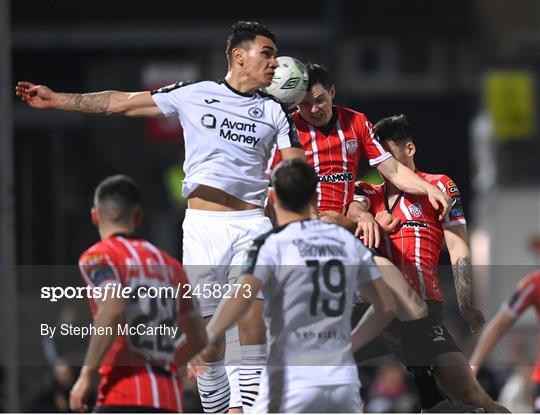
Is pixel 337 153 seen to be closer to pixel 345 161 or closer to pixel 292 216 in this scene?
pixel 345 161

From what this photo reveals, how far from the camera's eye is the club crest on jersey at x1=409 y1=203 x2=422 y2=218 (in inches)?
476

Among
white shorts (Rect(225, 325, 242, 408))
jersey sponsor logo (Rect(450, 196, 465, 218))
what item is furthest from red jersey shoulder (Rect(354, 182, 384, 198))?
white shorts (Rect(225, 325, 242, 408))

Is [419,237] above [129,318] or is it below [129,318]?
above

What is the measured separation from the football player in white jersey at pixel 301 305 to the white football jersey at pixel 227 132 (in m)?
1.78

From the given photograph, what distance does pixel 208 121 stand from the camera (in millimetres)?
11344

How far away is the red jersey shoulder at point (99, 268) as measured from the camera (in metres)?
9.26

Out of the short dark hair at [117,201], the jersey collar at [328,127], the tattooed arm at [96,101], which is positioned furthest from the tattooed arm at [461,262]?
the short dark hair at [117,201]

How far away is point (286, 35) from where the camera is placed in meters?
32.5

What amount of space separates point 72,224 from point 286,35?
603cm

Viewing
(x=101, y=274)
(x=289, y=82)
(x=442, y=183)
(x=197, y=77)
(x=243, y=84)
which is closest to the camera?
(x=101, y=274)

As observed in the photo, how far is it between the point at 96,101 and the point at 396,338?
2.94m

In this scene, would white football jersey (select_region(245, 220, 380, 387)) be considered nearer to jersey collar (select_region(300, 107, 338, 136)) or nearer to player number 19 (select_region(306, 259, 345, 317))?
player number 19 (select_region(306, 259, 345, 317))

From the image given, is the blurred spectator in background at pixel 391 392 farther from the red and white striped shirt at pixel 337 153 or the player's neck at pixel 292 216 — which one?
the player's neck at pixel 292 216

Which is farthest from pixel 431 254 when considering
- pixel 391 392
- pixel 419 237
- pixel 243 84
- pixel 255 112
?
pixel 391 392
